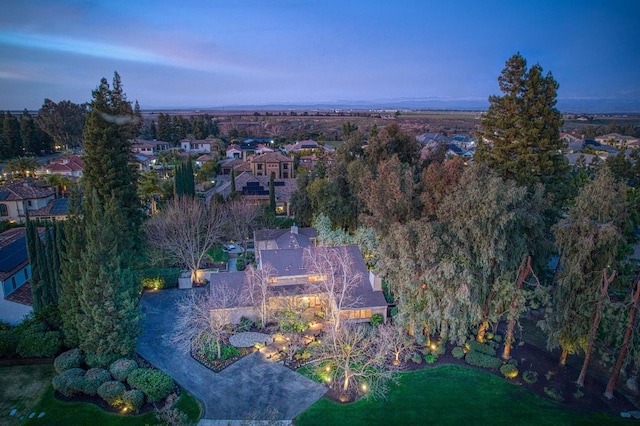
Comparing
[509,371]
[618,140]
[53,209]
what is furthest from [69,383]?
[618,140]

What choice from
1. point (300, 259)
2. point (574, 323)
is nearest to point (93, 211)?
point (300, 259)

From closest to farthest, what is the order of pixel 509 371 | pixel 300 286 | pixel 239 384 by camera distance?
pixel 239 384, pixel 509 371, pixel 300 286

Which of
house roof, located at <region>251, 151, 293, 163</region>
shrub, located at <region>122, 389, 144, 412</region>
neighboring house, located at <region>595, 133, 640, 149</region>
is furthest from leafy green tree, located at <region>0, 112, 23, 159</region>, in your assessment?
neighboring house, located at <region>595, 133, 640, 149</region>

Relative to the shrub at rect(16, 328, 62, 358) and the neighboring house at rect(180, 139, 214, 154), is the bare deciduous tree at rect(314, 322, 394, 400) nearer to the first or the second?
the shrub at rect(16, 328, 62, 358)

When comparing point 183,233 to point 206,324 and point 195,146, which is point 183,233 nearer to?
point 206,324

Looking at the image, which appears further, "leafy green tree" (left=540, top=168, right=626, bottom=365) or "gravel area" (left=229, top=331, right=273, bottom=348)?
"gravel area" (left=229, top=331, right=273, bottom=348)

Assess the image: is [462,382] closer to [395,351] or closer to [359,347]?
[395,351]
